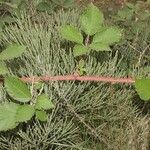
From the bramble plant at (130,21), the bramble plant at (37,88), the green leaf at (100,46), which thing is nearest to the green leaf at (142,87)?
the bramble plant at (37,88)

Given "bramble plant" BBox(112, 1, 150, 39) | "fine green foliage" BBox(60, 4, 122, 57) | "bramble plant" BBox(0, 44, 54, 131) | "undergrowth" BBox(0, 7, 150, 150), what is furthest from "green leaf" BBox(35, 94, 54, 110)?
"bramble plant" BBox(112, 1, 150, 39)

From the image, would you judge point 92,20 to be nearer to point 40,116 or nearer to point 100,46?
point 100,46

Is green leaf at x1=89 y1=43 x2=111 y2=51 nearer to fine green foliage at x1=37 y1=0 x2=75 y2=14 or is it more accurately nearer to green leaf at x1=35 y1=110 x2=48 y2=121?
green leaf at x1=35 y1=110 x2=48 y2=121

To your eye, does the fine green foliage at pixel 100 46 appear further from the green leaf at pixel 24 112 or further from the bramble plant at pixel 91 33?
the green leaf at pixel 24 112

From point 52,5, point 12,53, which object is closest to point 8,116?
point 12,53

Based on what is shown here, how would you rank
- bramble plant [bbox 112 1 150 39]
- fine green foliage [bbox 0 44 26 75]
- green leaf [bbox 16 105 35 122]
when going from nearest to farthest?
green leaf [bbox 16 105 35 122]
fine green foliage [bbox 0 44 26 75]
bramble plant [bbox 112 1 150 39]

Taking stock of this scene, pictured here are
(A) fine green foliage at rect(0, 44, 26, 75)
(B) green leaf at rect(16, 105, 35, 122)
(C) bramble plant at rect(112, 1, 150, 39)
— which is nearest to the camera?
(B) green leaf at rect(16, 105, 35, 122)
